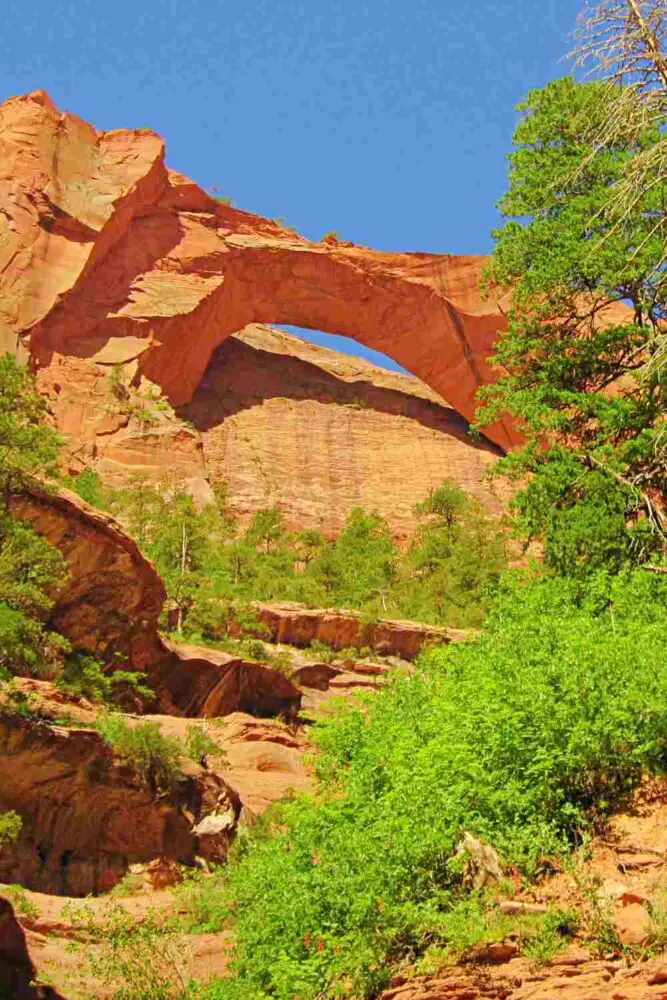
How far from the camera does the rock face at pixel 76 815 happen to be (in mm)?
19078

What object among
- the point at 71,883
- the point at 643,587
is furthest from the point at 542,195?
the point at 71,883

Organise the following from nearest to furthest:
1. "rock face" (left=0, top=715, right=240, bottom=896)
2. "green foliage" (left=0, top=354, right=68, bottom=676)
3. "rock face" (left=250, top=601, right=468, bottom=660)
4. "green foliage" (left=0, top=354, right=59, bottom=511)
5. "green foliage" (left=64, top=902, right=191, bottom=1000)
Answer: "green foliage" (left=64, top=902, right=191, bottom=1000), "green foliage" (left=0, top=354, right=68, bottom=676), "rock face" (left=0, top=715, right=240, bottom=896), "green foliage" (left=0, top=354, right=59, bottom=511), "rock face" (left=250, top=601, right=468, bottom=660)

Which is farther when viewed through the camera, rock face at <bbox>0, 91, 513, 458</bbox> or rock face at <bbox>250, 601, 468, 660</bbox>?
rock face at <bbox>0, 91, 513, 458</bbox>

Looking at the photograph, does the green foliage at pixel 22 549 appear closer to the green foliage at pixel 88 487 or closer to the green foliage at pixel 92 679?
the green foliage at pixel 92 679

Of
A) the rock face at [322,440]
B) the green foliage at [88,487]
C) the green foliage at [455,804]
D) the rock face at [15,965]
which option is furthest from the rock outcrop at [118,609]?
the rock face at [322,440]

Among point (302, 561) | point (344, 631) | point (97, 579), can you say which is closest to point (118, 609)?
point (97, 579)

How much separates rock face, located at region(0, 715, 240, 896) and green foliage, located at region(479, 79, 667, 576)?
726cm

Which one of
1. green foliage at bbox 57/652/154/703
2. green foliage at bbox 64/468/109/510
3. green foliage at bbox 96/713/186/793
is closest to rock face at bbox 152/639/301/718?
green foliage at bbox 57/652/154/703

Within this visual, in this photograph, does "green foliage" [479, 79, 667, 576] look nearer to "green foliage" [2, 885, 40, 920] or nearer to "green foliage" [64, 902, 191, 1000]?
"green foliage" [64, 902, 191, 1000]

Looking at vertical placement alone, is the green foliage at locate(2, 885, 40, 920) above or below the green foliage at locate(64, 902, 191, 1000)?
above

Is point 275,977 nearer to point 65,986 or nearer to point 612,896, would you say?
point 612,896

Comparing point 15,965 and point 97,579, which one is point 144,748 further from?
point 15,965

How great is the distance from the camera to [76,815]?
1983cm

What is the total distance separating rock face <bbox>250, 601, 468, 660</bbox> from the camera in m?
35.2
